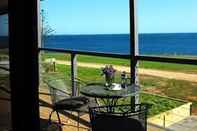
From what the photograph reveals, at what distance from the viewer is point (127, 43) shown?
59469 millimetres

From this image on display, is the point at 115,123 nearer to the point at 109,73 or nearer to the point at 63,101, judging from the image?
the point at 109,73

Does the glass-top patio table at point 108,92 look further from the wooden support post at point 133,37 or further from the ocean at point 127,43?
the ocean at point 127,43

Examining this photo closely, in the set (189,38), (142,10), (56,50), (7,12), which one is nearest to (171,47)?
(142,10)

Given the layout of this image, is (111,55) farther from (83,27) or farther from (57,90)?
(83,27)

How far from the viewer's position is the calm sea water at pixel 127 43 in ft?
177

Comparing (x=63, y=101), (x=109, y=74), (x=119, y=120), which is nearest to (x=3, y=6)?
(x=119, y=120)

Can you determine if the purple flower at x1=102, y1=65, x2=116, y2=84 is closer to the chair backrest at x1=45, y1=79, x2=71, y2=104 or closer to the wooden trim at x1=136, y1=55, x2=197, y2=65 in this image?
the wooden trim at x1=136, y1=55, x2=197, y2=65

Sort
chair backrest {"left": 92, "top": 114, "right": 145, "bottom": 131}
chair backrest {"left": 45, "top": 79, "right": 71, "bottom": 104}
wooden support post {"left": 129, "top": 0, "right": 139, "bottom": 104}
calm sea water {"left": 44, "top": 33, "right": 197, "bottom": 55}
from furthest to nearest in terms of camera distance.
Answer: calm sea water {"left": 44, "top": 33, "right": 197, "bottom": 55} → chair backrest {"left": 45, "top": 79, "right": 71, "bottom": 104} → wooden support post {"left": 129, "top": 0, "right": 139, "bottom": 104} → chair backrest {"left": 92, "top": 114, "right": 145, "bottom": 131}

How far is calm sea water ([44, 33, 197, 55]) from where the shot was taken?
5391 cm

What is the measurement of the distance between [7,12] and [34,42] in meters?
0.25

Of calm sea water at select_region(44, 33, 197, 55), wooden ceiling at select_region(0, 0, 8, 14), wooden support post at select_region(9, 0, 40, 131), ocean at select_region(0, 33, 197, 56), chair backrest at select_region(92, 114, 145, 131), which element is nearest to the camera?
wooden support post at select_region(9, 0, 40, 131)

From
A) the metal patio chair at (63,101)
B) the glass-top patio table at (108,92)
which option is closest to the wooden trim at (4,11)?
the glass-top patio table at (108,92)

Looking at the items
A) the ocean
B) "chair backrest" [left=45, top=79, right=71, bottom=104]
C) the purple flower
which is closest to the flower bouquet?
the purple flower

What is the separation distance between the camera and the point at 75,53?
198 inches
